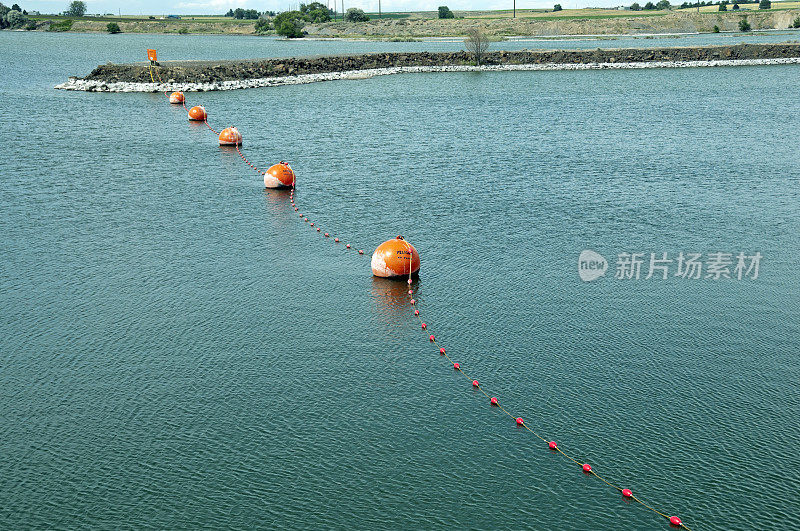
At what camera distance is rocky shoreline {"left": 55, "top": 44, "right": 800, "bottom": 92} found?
117 m

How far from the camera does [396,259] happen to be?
3541cm

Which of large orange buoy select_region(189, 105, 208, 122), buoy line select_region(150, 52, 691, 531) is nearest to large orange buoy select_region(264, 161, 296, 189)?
buoy line select_region(150, 52, 691, 531)

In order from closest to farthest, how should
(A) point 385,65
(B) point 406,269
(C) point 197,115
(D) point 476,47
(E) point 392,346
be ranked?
1. (E) point 392,346
2. (B) point 406,269
3. (C) point 197,115
4. (A) point 385,65
5. (D) point 476,47

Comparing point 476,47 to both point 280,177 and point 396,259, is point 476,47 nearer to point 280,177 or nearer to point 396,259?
point 280,177

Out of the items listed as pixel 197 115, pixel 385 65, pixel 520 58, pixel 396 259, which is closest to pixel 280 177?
pixel 396 259

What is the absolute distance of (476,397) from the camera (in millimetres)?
26266

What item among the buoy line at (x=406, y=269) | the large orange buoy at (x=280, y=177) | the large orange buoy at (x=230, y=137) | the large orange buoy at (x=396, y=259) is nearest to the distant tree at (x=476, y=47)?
the large orange buoy at (x=230, y=137)

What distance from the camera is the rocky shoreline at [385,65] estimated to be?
116750 millimetres

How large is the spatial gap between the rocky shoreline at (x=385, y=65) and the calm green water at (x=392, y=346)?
5750 centimetres

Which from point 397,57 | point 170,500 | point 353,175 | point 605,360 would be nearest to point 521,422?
point 605,360

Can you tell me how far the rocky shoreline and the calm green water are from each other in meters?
57.5

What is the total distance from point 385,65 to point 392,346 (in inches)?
4966

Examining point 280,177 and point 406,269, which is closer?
point 406,269

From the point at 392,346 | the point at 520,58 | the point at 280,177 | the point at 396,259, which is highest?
the point at 520,58
